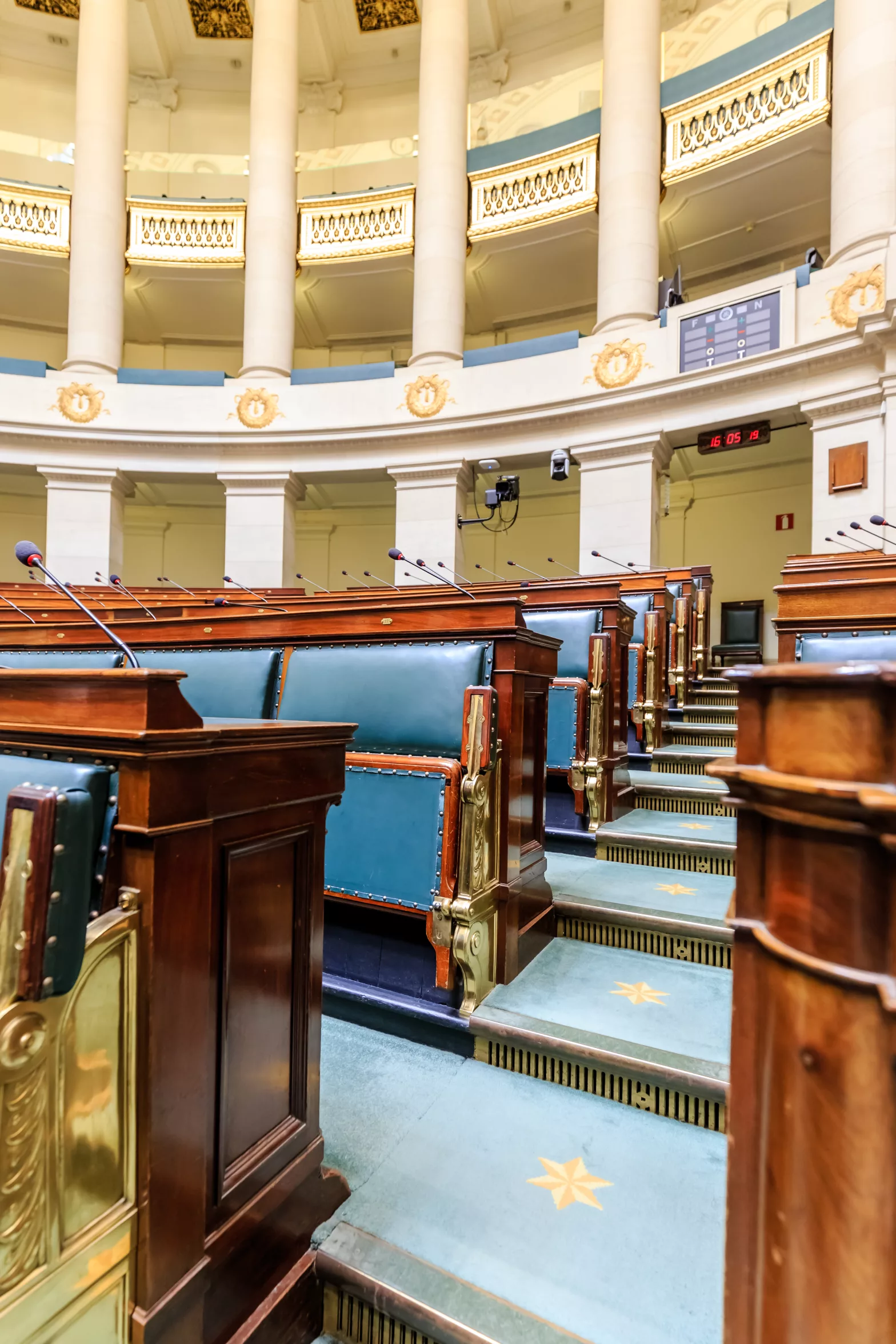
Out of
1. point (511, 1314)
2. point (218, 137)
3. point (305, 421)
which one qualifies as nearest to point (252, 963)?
point (511, 1314)

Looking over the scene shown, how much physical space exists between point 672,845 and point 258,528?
557 cm

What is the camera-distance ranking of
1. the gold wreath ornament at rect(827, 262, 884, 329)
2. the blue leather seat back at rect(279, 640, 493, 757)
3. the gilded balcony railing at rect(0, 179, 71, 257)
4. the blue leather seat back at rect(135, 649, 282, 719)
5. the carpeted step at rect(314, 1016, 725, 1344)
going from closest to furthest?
the carpeted step at rect(314, 1016, 725, 1344)
the blue leather seat back at rect(279, 640, 493, 757)
the blue leather seat back at rect(135, 649, 282, 719)
the gold wreath ornament at rect(827, 262, 884, 329)
the gilded balcony railing at rect(0, 179, 71, 257)

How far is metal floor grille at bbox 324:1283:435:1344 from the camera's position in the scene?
28.2 inches

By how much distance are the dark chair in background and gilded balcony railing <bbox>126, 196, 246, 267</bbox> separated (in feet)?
19.9

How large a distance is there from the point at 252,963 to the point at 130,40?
11004 millimetres

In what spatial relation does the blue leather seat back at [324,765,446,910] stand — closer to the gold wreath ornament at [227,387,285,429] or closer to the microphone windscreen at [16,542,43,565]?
the microphone windscreen at [16,542,43,565]

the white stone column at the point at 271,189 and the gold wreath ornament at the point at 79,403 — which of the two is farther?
the white stone column at the point at 271,189

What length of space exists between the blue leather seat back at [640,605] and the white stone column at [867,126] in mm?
3565

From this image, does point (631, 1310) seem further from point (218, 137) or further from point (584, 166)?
point (218, 137)

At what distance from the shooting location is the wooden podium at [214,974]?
0.59 m

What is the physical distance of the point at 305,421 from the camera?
21.0 feet

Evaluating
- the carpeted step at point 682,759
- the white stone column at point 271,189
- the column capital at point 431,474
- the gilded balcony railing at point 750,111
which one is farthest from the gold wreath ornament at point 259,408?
the carpeted step at point 682,759

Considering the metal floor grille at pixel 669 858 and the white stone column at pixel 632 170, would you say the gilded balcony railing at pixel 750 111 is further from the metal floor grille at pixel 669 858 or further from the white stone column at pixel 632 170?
the metal floor grille at pixel 669 858

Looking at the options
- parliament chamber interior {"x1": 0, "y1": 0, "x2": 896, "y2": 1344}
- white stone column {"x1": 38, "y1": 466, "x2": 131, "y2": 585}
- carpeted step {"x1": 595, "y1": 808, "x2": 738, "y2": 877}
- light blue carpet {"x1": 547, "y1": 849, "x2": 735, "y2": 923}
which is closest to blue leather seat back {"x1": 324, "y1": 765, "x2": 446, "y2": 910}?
parliament chamber interior {"x1": 0, "y1": 0, "x2": 896, "y2": 1344}
